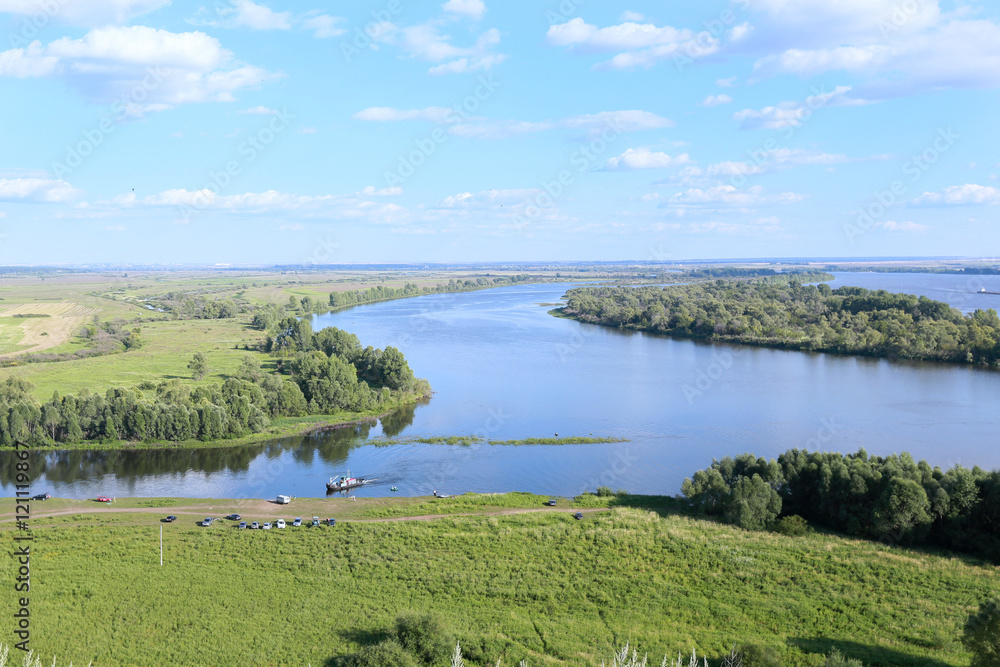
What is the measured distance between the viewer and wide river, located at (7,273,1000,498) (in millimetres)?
38438

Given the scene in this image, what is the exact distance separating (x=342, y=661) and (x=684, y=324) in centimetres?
8962

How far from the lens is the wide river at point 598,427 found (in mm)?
38438

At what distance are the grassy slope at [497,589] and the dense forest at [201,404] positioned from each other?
15.0 meters

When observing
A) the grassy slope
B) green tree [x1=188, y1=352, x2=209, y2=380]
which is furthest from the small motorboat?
green tree [x1=188, y1=352, x2=209, y2=380]

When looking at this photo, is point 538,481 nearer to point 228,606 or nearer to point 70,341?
point 228,606

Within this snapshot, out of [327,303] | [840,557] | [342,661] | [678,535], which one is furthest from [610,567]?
[327,303]

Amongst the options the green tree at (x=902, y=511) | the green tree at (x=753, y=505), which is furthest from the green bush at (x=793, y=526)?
the green tree at (x=902, y=511)

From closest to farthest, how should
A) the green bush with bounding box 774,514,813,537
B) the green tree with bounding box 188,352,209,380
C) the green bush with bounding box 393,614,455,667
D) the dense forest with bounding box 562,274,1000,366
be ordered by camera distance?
→ 1. the green bush with bounding box 393,614,455,667
2. the green bush with bounding box 774,514,813,537
3. the green tree with bounding box 188,352,209,380
4. the dense forest with bounding box 562,274,1000,366

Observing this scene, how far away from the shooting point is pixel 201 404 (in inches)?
1842

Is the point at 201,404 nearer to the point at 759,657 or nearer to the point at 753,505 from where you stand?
the point at 753,505

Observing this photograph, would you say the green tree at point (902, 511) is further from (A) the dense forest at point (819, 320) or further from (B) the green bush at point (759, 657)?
(A) the dense forest at point (819, 320)

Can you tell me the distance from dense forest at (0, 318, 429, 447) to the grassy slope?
49.1ft

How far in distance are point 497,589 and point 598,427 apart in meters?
26.3

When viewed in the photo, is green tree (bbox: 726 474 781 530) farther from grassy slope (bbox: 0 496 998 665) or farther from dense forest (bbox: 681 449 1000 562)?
grassy slope (bbox: 0 496 998 665)
